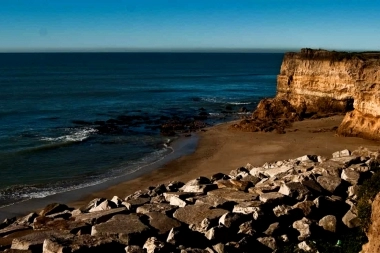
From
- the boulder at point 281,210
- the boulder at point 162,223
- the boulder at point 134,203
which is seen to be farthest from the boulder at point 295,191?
the boulder at point 134,203

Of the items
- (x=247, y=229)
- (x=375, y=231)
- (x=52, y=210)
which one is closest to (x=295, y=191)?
(x=247, y=229)

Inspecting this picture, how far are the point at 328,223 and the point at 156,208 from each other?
202 inches

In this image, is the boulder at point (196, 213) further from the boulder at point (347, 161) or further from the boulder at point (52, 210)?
the boulder at point (347, 161)

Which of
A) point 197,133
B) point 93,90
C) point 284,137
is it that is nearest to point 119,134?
point 197,133

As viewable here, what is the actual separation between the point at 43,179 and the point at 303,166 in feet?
45.6

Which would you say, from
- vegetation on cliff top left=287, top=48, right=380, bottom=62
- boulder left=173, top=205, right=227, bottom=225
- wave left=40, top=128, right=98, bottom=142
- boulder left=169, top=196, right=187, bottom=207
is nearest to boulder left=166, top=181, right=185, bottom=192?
boulder left=169, top=196, right=187, bottom=207

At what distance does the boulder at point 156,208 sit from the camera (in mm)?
14555

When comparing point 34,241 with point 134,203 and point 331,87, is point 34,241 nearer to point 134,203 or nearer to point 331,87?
point 134,203

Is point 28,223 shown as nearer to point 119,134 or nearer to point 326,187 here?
point 326,187

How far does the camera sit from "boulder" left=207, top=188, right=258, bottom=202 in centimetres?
1530

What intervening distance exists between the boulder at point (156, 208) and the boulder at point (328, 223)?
4.44 metres

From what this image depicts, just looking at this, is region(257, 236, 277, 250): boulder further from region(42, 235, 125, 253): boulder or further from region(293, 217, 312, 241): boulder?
region(42, 235, 125, 253): boulder

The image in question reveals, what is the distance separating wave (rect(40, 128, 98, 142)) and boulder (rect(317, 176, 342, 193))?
2311 cm

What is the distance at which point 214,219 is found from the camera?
13.5 metres
